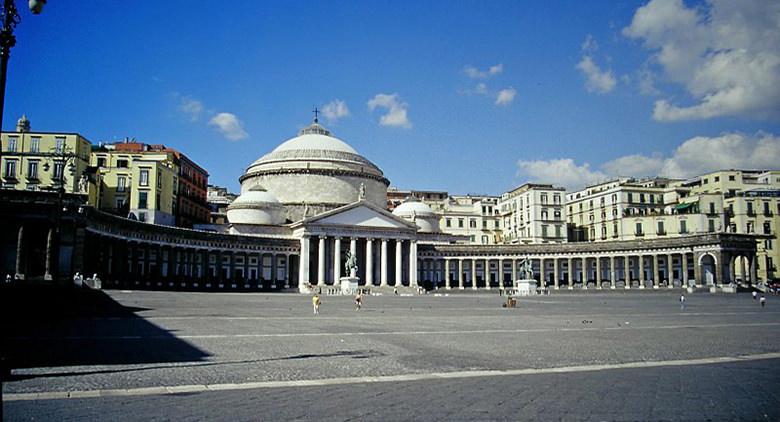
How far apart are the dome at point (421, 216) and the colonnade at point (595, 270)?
19.6 ft

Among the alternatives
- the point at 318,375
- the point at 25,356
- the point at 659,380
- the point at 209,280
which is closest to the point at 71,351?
the point at 25,356

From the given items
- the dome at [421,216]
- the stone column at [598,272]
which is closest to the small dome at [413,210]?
the dome at [421,216]

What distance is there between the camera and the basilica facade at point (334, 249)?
77.2 meters

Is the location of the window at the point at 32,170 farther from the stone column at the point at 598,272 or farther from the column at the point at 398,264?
the stone column at the point at 598,272

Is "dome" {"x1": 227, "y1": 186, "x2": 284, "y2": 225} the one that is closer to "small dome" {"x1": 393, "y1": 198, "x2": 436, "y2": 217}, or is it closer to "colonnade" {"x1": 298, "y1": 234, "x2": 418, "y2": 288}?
"colonnade" {"x1": 298, "y1": 234, "x2": 418, "y2": 288}

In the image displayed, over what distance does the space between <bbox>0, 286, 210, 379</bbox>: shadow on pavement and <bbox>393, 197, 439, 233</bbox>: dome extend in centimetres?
7486

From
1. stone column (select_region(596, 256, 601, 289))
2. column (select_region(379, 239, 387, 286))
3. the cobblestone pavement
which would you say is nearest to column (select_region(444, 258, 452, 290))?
column (select_region(379, 239, 387, 286))

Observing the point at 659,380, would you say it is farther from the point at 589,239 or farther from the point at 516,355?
the point at 589,239

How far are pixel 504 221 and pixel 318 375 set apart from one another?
384 ft

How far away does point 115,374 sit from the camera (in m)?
13.8

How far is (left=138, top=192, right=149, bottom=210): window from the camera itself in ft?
268

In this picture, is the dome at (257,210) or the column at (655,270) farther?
the dome at (257,210)

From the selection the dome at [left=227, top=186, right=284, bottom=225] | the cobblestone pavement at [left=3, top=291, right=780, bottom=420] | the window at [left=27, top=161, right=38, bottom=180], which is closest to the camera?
the cobblestone pavement at [left=3, top=291, right=780, bottom=420]

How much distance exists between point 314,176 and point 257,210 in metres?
12.9
